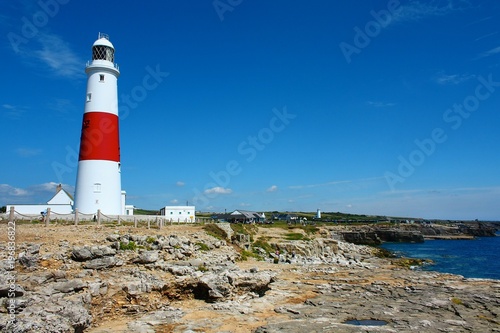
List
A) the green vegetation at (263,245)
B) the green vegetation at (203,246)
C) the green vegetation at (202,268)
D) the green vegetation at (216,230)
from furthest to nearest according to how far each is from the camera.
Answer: the green vegetation at (263,245) → the green vegetation at (216,230) → the green vegetation at (203,246) → the green vegetation at (202,268)

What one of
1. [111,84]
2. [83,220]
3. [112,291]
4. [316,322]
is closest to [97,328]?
[112,291]

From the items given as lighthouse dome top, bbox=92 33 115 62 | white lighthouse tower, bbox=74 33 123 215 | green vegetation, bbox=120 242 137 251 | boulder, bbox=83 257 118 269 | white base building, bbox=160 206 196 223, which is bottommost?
boulder, bbox=83 257 118 269

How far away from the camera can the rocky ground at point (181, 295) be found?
43.2 ft

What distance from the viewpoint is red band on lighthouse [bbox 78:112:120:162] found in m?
30.1

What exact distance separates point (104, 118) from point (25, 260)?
57.3ft

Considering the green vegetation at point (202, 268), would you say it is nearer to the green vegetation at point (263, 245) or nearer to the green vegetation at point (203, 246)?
the green vegetation at point (203, 246)

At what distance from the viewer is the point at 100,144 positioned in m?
30.2

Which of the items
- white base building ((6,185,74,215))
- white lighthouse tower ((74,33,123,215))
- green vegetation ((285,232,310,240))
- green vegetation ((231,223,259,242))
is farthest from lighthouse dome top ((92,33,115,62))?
green vegetation ((285,232,310,240))

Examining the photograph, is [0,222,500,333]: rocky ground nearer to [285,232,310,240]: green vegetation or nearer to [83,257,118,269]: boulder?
[83,257,118,269]: boulder

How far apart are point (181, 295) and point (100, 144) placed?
18.0 metres

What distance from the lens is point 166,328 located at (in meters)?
13.5

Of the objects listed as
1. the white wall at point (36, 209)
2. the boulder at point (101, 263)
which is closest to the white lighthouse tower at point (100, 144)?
the white wall at point (36, 209)

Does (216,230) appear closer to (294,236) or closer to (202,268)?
(202,268)

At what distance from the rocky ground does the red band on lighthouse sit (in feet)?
25.6
